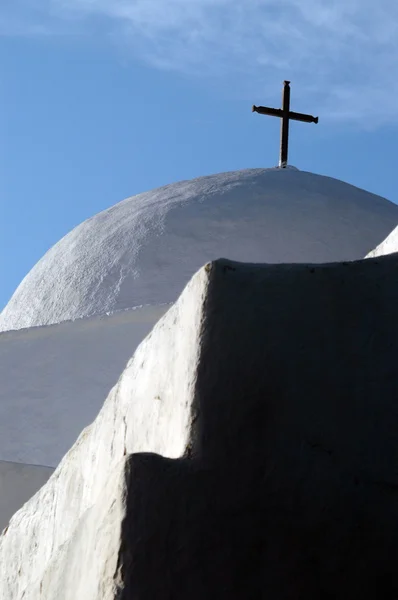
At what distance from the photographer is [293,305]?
172 centimetres

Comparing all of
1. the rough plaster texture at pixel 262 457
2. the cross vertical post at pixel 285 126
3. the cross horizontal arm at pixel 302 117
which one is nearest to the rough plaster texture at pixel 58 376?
the cross vertical post at pixel 285 126

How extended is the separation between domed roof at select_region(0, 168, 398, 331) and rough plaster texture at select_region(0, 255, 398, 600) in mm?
4824

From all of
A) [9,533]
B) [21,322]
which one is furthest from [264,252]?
[9,533]

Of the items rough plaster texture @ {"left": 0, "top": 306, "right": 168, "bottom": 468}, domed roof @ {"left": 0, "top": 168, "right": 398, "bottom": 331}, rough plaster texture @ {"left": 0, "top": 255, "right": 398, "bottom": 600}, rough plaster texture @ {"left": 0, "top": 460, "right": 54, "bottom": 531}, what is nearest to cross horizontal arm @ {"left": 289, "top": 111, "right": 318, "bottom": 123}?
domed roof @ {"left": 0, "top": 168, "right": 398, "bottom": 331}

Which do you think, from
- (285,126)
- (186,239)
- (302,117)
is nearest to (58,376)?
(186,239)

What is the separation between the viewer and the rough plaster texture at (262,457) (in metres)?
1.50

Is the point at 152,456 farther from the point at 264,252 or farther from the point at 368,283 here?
the point at 264,252

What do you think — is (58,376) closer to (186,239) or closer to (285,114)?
(186,239)

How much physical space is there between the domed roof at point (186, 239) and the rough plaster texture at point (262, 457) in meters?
4.82

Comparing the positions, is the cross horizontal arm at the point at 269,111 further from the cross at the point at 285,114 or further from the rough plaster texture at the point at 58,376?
the rough plaster texture at the point at 58,376

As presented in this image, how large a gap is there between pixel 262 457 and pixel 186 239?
542 centimetres

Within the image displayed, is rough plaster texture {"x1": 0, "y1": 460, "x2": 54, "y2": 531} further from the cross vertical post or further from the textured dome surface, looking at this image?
the cross vertical post

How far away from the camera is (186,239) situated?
6.97 metres

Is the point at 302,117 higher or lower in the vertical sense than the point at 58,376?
higher
